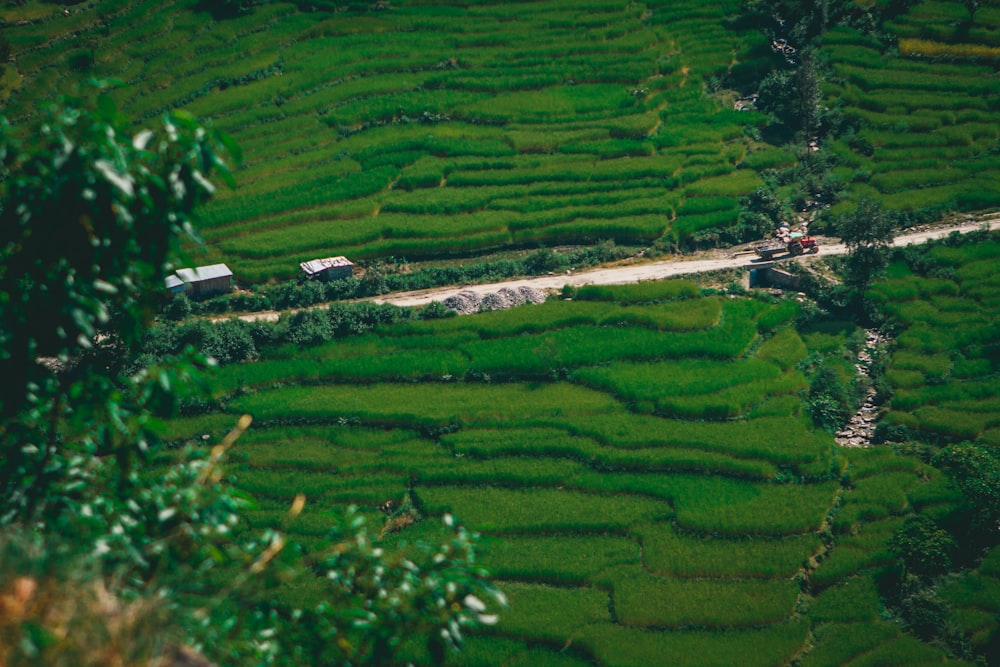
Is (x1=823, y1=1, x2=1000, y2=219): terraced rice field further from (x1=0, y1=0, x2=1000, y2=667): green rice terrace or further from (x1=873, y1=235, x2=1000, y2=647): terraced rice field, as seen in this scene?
(x1=873, y1=235, x2=1000, y2=647): terraced rice field

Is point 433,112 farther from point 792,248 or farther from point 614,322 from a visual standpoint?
point 792,248

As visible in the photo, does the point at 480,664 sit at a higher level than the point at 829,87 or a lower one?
lower

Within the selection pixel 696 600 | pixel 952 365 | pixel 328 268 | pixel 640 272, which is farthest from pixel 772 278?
pixel 328 268

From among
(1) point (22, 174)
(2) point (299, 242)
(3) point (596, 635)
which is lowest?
(3) point (596, 635)

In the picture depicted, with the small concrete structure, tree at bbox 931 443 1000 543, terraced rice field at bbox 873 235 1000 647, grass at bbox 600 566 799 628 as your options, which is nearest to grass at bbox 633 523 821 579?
grass at bbox 600 566 799 628

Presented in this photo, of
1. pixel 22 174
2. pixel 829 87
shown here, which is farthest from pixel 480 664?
pixel 829 87

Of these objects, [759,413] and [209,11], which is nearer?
[759,413]

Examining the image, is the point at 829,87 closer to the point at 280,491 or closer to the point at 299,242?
the point at 299,242
